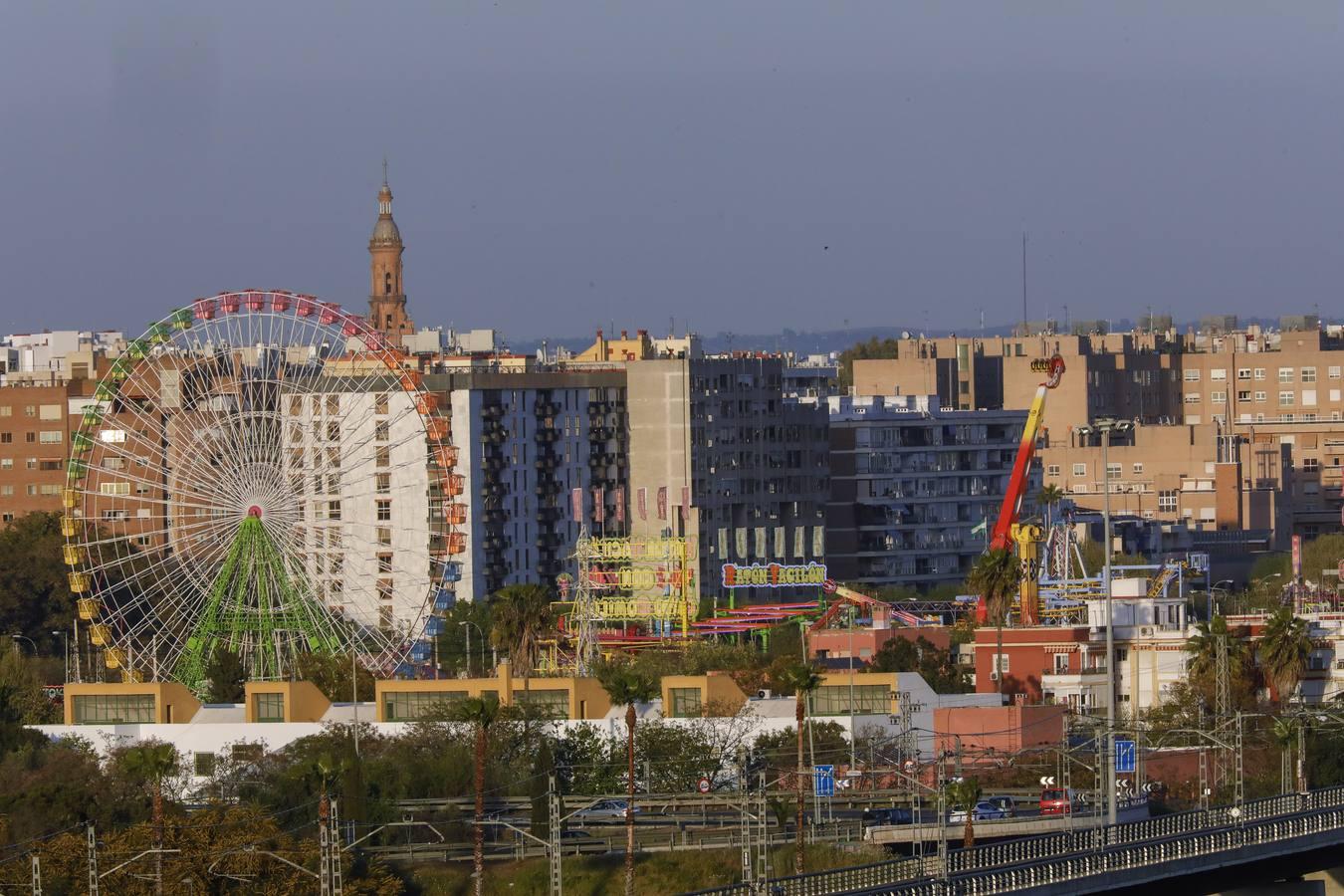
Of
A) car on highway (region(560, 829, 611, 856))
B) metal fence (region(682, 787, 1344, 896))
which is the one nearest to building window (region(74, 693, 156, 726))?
car on highway (region(560, 829, 611, 856))

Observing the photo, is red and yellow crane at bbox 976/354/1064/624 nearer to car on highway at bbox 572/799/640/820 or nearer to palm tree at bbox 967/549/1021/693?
palm tree at bbox 967/549/1021/693

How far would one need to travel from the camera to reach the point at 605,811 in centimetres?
10781

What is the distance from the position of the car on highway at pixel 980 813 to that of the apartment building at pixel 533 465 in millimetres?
83128

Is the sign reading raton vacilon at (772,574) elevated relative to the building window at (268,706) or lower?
elevated

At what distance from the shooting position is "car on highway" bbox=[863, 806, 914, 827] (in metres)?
100

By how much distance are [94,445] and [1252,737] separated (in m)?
43.4

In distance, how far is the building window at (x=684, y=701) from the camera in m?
118

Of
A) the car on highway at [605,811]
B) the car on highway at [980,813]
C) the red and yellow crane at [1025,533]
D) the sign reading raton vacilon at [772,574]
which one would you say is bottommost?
the car on highway at [605,811]

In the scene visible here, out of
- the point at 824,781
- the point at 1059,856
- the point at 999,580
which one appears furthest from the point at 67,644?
the point at 1059,856

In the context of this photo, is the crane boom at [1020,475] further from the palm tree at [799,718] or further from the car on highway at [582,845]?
the car on highway at [582,845]

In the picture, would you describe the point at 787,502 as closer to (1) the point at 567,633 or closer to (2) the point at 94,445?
(1) the point at 567,633

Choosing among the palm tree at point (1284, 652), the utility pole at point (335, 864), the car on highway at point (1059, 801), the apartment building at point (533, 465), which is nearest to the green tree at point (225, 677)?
the palm tree at point (1284, 652)

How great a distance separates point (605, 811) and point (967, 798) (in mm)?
21192

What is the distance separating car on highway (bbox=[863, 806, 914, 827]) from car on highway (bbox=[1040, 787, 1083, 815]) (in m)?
3.83
